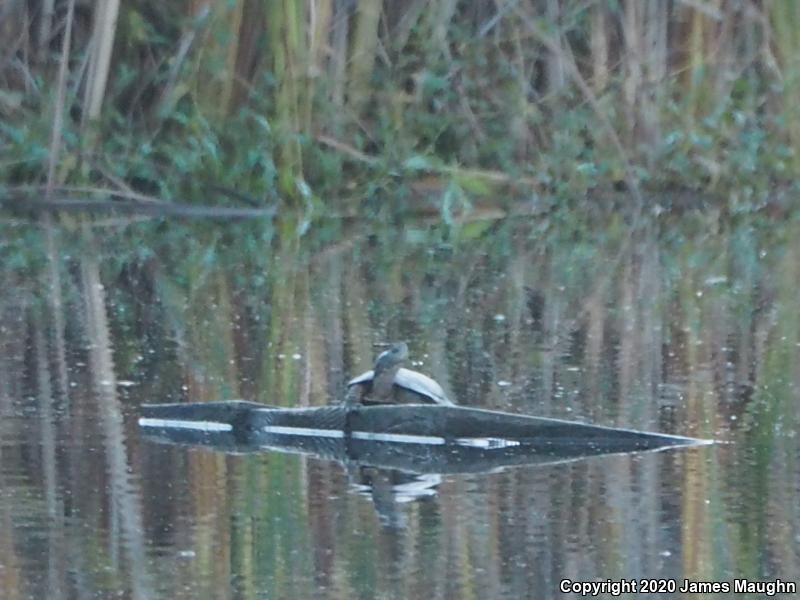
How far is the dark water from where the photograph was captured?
394 cm

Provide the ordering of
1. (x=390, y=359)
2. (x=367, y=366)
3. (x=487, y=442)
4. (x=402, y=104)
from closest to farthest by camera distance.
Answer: (x=487, y=442)
(x=390, y=359)
(x=367, y=366)
(x=402, y=104)

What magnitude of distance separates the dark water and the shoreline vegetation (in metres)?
1.63

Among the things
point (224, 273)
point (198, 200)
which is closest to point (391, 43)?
point (198, 200)

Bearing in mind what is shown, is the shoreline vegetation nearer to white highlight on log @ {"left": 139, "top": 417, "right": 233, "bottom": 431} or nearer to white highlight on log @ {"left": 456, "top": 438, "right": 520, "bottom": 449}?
white highlight on log @ {"left": 139, "top": 417, "right": 233, "bottom": 431}

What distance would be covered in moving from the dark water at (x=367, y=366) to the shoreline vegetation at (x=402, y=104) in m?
1.63

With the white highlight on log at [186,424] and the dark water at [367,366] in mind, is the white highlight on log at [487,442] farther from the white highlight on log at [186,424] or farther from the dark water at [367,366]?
the white highlight on log at [186,424]

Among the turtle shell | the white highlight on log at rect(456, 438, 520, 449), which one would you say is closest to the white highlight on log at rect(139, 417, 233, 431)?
the turtle shell

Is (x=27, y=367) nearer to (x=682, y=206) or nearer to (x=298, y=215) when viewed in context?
(x=298, y=215)

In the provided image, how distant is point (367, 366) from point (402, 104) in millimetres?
6947

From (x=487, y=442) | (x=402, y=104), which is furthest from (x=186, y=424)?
(x=402, y=104)

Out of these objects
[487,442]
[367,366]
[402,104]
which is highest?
[402,104]

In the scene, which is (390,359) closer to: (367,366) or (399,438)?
(399,438)

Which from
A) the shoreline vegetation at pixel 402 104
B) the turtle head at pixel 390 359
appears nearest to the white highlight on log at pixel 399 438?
the turtle head at pixel 390 359

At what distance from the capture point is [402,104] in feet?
43.0
